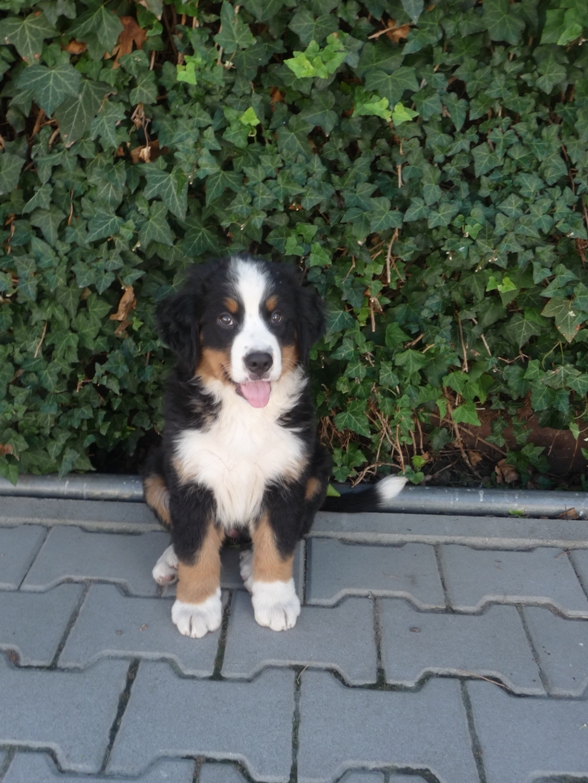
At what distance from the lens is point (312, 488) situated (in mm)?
2648

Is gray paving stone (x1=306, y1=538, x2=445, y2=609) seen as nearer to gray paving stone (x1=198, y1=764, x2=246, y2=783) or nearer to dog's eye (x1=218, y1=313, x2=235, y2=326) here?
gray paving stone (x1=198, y1=764, x2=246, y2=783)

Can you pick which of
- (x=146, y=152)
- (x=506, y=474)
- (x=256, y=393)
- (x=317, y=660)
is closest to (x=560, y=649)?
(x=317, y=660)

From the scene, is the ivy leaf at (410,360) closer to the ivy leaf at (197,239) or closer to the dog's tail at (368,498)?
the dog's tail at (368,498)

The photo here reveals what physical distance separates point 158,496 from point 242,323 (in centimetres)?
79

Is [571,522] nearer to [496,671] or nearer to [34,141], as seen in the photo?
[496,671]

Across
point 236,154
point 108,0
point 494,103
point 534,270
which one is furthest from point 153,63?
point 534,270

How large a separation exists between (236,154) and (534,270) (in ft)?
3.88

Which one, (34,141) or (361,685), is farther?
(34,141)

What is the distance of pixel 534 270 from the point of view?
272cm

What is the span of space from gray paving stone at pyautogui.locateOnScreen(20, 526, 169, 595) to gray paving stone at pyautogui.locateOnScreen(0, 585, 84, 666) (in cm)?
6

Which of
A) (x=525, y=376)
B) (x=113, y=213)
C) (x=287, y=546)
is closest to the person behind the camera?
(x=287, y=546)

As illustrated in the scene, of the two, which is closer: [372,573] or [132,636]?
[132,636]

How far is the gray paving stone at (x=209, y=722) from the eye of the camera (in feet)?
6.52

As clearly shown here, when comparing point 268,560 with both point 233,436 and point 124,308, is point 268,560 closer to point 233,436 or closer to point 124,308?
point 233,436
